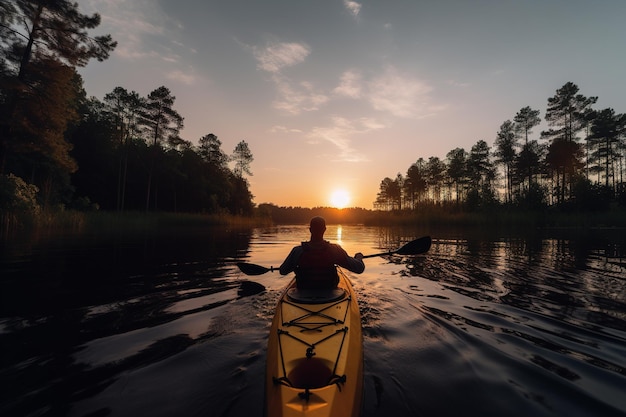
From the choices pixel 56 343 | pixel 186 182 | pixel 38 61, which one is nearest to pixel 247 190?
pixel 186 182

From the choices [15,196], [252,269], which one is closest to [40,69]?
[15,196]

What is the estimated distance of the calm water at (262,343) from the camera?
2910 mm

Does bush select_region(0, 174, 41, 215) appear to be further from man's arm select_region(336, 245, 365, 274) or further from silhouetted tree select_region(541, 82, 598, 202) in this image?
silhouetted tree select_region(541, 82, 598, 202)

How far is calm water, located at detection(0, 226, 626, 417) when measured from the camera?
9.55 feet

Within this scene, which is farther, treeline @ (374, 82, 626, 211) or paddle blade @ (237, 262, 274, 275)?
treeline @ (374, 82, 626, 211)

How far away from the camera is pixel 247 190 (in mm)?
57406

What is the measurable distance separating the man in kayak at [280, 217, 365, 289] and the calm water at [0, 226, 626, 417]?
103cm

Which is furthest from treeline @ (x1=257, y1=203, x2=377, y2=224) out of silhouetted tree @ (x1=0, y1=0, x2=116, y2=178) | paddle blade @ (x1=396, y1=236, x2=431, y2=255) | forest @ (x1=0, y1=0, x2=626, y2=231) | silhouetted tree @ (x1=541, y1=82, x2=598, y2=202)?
paddle blade @ (x1=396, y1=236, x2=431, y2=255)

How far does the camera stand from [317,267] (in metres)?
4.93

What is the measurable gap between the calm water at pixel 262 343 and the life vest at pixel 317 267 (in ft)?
3.33

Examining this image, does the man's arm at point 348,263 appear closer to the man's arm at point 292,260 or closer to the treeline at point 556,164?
the man's arm at point 292,260

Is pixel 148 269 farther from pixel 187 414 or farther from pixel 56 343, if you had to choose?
pixel 187 414

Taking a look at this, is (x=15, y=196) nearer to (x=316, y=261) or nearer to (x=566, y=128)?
(x=316, y=261)

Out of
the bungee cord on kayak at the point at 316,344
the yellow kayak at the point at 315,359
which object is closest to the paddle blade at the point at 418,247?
the bungee cord on kayak at the point at 316,344
